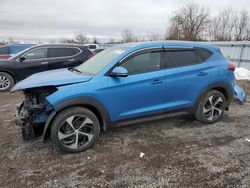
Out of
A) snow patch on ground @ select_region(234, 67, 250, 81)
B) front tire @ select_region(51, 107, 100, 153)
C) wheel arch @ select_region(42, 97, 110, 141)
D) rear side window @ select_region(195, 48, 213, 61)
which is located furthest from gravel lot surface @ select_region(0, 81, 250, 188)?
snow patch on ground @ select_region(234, 67, 250, 81)

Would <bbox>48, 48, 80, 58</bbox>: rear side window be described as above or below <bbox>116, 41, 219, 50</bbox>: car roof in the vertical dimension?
below

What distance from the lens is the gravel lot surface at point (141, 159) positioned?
2.84 metres

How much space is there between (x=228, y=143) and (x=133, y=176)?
1.94m

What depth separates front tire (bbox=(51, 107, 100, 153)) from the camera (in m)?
3.36

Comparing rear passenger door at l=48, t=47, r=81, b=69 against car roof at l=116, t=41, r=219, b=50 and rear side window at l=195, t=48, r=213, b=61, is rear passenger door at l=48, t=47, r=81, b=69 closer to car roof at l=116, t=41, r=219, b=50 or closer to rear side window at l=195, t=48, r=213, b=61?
car roof at l=116, t=41, r=219, b=50

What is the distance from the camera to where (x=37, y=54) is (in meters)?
8.27

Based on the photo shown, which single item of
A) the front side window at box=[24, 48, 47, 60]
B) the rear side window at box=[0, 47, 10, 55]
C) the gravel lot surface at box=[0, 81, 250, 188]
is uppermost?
the front side window at box=[24, 48, 47, 60]

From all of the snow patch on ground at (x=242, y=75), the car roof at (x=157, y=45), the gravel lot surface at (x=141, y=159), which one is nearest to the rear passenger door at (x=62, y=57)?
the gravel lot surface at (x=141, y=159)

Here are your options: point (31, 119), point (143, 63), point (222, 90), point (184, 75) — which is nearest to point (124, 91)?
point (143, 63)

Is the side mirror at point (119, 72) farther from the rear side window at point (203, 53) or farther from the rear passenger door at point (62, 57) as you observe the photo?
the rear passenger door at point (62, 57)

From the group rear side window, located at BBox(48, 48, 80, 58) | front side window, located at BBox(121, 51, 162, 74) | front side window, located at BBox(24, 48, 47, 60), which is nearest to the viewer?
front side window, located at BBox(121, 51, 162, 74)

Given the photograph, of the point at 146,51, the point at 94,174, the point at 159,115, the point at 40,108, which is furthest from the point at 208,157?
the point at 40,108

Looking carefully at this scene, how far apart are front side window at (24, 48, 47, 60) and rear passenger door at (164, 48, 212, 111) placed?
226 inches

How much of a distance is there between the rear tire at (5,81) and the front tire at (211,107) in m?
6.64
